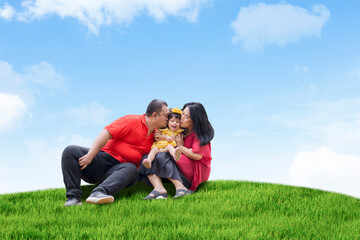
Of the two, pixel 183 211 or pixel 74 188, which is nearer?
pixel 183 211

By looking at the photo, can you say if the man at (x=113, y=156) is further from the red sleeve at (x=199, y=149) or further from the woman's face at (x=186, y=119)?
the red sleeve at (x=199, y=149)

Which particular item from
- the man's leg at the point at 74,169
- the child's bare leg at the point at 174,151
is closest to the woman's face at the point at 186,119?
the child's bare leg at the point at 174,151

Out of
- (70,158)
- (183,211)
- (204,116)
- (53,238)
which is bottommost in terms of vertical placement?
(53,238)

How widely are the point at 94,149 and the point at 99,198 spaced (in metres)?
0.71

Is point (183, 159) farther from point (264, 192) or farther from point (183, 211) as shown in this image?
point (264, 192)

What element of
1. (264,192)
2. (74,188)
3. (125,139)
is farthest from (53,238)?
(264,192)

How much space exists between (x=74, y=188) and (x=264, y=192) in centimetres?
290

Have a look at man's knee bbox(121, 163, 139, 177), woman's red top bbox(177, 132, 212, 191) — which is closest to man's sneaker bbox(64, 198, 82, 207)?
man's knee bbox(121, 163, 139, 177)

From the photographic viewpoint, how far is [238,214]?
17.6ft

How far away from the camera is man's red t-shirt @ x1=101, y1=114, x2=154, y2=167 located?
593cm

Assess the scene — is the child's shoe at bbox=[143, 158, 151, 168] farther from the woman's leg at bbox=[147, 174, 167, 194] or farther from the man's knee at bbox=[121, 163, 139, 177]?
the woman's leg at bbox=[147, 174, 167, 194]

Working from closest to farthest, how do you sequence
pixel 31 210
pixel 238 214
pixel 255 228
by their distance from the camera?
1. pixel 255 228
2. pixel 238 214
3. pixel 31 210

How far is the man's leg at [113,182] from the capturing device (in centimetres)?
548

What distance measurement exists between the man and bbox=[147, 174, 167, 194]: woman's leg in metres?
0.29
